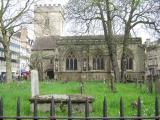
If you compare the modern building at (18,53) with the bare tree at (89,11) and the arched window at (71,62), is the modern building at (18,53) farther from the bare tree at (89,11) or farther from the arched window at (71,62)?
the bare tree at (89,11)

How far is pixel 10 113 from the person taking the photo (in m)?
10.9

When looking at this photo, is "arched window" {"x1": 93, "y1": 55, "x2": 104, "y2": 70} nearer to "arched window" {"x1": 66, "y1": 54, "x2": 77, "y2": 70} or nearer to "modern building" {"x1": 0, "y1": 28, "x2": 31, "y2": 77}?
"arched window" {"x1": 66, "y1": 54, "x2": 77, "y2": 70}

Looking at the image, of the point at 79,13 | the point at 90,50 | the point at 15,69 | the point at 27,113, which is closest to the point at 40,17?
the point at 79,13

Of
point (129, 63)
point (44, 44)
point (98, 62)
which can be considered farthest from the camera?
point (44, 44)

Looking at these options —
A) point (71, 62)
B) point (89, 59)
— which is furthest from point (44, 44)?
point (89, 59)

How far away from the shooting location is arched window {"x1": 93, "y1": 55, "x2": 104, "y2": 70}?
59.5 meters

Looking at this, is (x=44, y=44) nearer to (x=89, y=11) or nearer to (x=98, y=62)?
(x=98, y=62)

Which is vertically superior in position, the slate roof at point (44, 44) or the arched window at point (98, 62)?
the slate roof at point (44, 44)

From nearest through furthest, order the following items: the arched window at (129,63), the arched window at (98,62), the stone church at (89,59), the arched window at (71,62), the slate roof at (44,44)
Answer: the stone church at (89,59)
the arched window at (129,63)
the arched window at (98,62)
the arched window at (71,62)
the slate roof at (44,44)

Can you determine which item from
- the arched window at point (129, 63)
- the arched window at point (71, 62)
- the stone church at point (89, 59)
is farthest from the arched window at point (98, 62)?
the arched window at point (129, 63)

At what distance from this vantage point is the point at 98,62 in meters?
59.8

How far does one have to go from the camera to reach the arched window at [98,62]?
59531 millimetres

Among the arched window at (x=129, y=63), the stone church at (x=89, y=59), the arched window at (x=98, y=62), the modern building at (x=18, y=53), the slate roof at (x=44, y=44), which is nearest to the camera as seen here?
the stone church at (x=89, y=59)

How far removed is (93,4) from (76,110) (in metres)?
23.5
